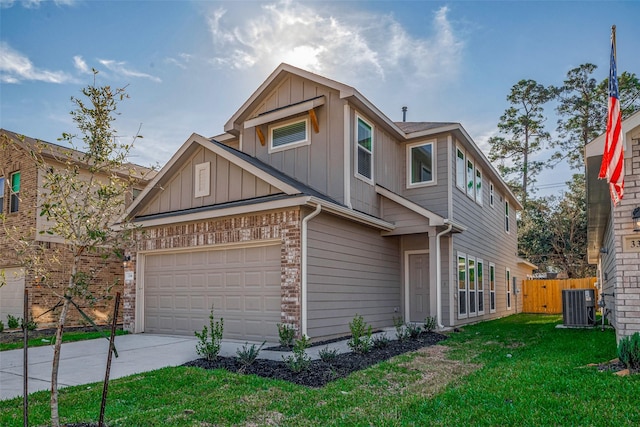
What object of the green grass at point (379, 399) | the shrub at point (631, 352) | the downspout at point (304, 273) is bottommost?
the green grass at point (379, 399)

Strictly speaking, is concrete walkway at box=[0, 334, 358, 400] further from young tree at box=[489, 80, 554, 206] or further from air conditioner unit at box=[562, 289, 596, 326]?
young tree at box=[489, 80, 554, 206]

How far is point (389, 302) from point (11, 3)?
10.4m

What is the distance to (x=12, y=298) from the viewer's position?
15.1 m

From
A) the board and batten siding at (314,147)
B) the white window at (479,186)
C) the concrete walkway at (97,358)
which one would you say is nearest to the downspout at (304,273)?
the concrete walkway at (97,358)

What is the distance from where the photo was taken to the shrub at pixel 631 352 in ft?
18.9

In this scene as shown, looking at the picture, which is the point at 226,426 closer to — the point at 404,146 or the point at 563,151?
the point at 404,146

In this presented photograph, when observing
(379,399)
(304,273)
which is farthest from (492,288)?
(379,399)

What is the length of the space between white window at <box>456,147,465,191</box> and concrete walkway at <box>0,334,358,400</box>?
253 inches

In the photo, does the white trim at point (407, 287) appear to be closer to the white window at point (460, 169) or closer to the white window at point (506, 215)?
the white window at point (460, 169)

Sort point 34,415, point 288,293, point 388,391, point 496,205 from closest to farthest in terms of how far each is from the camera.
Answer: point 34,415 → point 388,391 → point 288,293 → point 496,205

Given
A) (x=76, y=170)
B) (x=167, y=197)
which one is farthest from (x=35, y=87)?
(x=76, y=170)

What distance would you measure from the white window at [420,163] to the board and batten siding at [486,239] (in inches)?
23.1

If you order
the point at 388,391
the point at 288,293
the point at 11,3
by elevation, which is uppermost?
the point at 11,3

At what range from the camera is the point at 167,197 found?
1177cm
